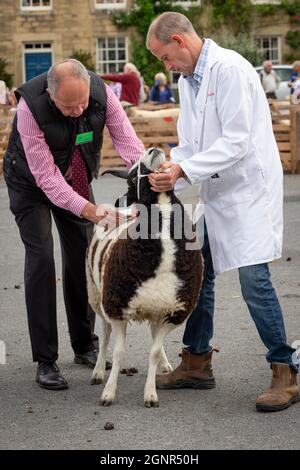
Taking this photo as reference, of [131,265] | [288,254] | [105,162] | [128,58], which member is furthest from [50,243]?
[128,58]

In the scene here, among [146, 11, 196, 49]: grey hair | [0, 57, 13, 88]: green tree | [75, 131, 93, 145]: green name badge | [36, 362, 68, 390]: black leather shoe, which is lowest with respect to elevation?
[0, 57, 13, 88]: green tree

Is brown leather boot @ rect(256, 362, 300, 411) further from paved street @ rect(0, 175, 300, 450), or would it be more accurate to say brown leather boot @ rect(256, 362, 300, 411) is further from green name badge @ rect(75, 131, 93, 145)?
green name badge @ rect(75, 131, 93, 145)

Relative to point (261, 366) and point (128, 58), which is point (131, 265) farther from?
point (128, 58)

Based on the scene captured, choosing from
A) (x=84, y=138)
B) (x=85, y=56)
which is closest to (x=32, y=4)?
(x=85, y=56)

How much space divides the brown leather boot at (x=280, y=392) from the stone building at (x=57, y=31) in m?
37.6

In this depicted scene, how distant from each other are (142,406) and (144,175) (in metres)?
1.32

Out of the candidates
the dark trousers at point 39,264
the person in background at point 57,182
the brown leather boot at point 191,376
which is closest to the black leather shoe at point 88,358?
the person in background at point 57,182

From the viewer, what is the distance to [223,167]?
5566 millimetres

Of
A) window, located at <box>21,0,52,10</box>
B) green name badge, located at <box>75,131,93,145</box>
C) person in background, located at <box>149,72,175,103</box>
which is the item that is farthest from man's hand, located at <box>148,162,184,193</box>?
window, located at <box>21,0,52,10</box>

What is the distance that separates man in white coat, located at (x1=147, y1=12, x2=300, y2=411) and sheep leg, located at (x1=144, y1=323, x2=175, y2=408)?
0.47 meters

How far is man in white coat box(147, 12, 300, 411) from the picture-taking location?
18.2ft

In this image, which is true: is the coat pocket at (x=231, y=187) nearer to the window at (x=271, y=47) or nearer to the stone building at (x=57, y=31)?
the stone building at (x=57, y=31)

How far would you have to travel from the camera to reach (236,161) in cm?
558

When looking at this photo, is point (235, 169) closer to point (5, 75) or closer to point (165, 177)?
point (165, 177)
